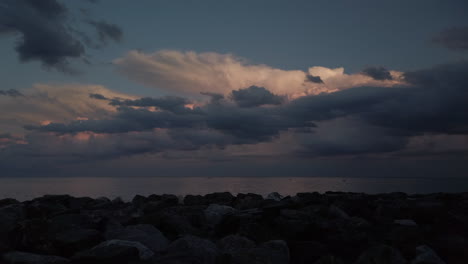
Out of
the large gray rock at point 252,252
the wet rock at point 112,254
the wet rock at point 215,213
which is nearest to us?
the wet rock at point 112,254

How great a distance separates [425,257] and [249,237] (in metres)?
3.14

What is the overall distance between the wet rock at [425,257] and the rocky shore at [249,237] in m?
0.02

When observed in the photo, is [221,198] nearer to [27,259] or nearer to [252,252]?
[252,252]

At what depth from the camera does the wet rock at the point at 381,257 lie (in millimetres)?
5332

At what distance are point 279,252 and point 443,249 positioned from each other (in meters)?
2.99

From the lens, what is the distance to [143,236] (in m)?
→ 6.96

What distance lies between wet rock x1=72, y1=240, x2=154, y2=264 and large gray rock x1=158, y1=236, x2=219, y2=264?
520 mm

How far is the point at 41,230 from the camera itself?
7.07m

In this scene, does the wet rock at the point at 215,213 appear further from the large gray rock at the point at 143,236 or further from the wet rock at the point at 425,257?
the wet rock at the point at 425,257

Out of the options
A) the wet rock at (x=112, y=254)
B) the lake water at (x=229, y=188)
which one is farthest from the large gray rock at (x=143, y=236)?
the lake water at (x=229, y=188)

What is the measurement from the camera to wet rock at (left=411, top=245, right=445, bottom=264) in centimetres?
561

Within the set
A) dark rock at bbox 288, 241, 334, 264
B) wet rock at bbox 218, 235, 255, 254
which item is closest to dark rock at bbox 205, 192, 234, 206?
→ wet rock at bbox 218, 235, 255, 254

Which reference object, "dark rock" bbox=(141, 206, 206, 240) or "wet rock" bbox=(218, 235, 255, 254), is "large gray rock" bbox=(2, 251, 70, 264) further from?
"dark rock" bbox=(141, 206, 206, 240)

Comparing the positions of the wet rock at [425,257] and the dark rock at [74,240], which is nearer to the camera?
the wet rock at [425,257]
